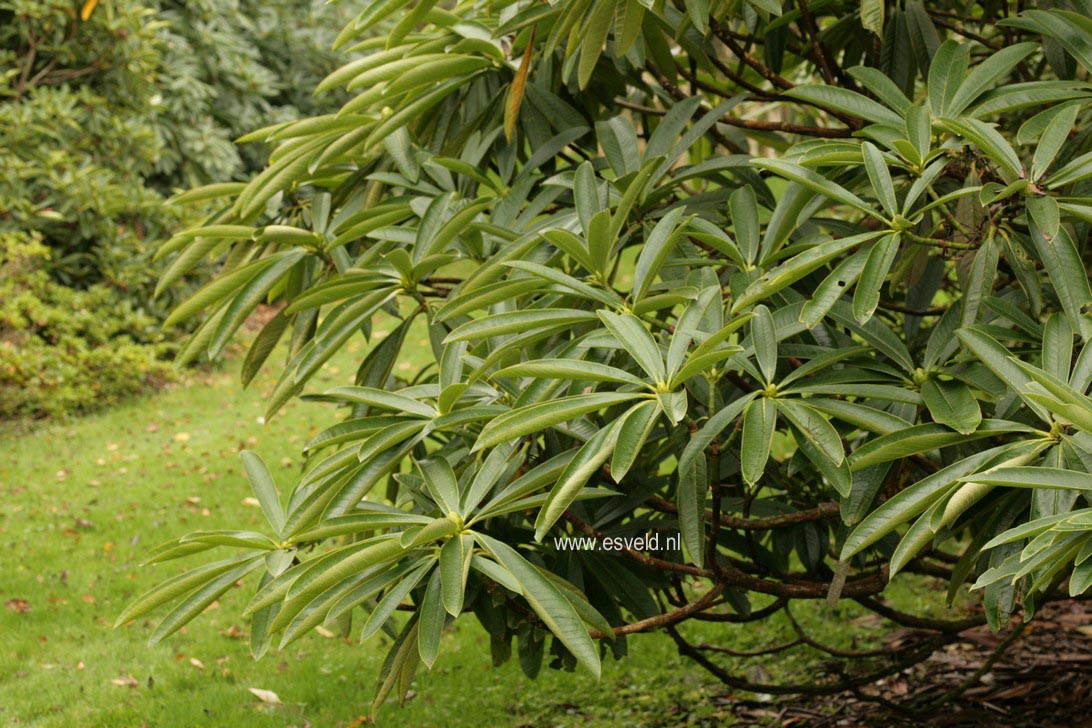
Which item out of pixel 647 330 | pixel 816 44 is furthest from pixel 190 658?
pixel 816 44

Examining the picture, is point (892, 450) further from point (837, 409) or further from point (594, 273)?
point (594, 273)

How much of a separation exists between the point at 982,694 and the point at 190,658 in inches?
107

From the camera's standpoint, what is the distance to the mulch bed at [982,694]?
3018mm

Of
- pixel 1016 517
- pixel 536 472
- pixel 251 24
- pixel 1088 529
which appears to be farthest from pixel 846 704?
pixel 251 24

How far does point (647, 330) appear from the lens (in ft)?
5.01

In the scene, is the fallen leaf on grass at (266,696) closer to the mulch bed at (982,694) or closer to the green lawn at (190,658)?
the green lawn at (190,658)

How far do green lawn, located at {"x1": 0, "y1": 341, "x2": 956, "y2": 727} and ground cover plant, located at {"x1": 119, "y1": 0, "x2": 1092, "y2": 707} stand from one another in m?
1.05

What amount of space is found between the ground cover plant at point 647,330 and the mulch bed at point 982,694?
2.24ft

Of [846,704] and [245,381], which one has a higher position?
[245,381]

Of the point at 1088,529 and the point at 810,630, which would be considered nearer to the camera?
the point at 1088,529

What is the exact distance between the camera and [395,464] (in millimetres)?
1821

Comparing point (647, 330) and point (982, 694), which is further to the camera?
point (982, 694)

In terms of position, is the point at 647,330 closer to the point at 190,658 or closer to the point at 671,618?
the point at 671,618

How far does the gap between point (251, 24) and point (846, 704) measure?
840 cm
